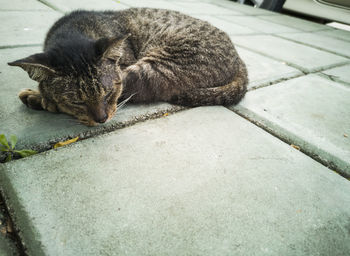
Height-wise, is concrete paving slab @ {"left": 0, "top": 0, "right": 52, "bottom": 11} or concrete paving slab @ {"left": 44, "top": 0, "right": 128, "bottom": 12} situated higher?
concrete paving slab @ {"left": 44, "top": 0, "right": 128, "bottom": 12}

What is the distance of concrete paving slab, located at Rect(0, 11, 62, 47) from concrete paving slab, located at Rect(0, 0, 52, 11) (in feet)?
0.74

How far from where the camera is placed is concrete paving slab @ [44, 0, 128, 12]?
13.6ft

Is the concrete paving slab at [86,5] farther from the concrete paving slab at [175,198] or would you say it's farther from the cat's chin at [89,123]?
the concrete paving slab at [175,198]

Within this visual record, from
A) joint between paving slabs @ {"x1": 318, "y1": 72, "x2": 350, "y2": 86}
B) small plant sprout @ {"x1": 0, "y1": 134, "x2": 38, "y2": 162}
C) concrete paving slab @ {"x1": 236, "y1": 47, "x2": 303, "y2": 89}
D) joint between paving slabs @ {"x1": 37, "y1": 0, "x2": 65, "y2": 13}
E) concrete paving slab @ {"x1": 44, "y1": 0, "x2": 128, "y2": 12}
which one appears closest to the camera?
small plant sprout @ {"x1": 0, "y1": 134, "x2": 38, "y2": 162}

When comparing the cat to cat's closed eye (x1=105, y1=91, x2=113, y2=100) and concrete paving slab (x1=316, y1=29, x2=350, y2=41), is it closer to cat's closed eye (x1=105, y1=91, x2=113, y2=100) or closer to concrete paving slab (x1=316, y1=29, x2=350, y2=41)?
cat's closed eye (x1=105, y1=91, x2=113, y2=100)

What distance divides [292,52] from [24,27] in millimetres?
4101

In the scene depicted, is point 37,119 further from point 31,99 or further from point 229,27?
point 229,27

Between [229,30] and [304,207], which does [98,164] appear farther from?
[229,30]

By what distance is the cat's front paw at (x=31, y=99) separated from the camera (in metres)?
1.67

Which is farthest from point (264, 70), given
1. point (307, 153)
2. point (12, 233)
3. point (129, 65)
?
point (12, 233)

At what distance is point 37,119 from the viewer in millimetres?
1599

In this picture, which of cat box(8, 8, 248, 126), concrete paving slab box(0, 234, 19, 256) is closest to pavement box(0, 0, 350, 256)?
concrete paving slab box(0, 234, 19, 256)

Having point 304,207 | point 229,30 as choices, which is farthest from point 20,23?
point 304,207

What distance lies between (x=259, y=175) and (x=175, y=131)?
65 cm
